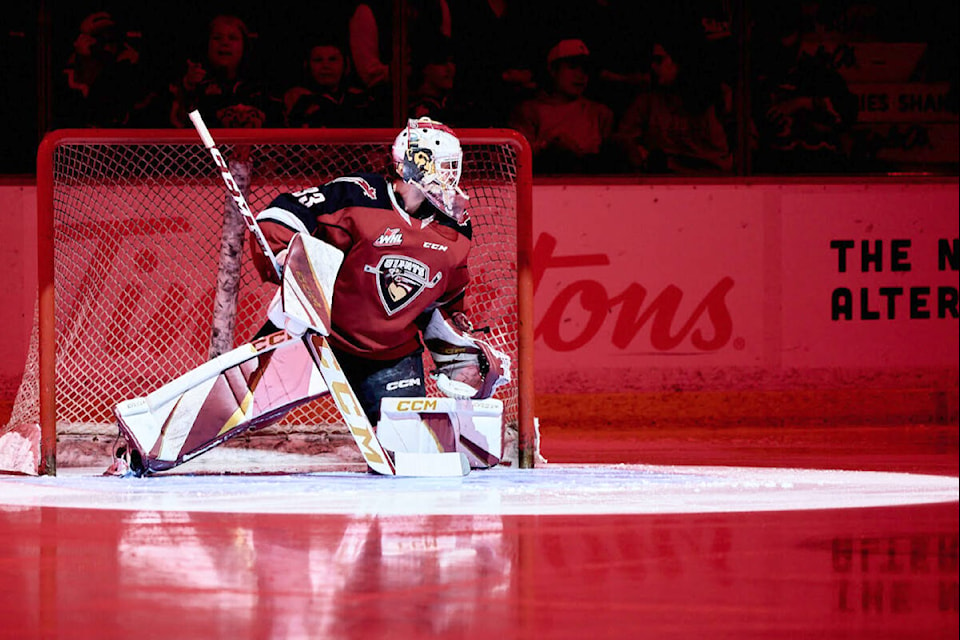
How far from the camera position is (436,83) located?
818 cm

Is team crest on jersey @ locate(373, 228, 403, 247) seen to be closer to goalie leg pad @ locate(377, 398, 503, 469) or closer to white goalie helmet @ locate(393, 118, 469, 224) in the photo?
white goalie helmet @ locate(393, 118, 469, 224)

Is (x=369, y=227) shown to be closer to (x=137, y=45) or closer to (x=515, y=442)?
(x=515, y=442)

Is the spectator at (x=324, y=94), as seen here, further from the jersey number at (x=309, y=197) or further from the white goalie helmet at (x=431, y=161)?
the jersey number at (x=309, y=197)

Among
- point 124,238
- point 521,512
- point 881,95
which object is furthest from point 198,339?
point 881,95

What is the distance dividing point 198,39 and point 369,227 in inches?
132

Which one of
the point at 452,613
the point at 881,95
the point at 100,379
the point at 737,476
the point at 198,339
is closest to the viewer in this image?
the point at 452,613

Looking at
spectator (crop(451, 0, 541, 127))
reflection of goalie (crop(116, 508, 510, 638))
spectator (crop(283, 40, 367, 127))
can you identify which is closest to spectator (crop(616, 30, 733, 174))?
spectator (crop(451, 0, 541, 127))

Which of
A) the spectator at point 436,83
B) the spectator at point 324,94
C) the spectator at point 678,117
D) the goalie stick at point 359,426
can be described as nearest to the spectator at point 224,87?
the spectator at point 324,94

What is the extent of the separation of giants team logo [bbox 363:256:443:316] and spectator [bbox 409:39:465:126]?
2979 mm

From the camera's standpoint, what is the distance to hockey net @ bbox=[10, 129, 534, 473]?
5602 mm

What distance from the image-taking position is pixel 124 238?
21.3 feet

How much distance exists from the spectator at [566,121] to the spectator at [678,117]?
164mm

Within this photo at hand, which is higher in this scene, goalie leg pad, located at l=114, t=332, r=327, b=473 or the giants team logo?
the giants team logo

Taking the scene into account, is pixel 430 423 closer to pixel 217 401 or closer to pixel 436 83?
pixel 217 401
